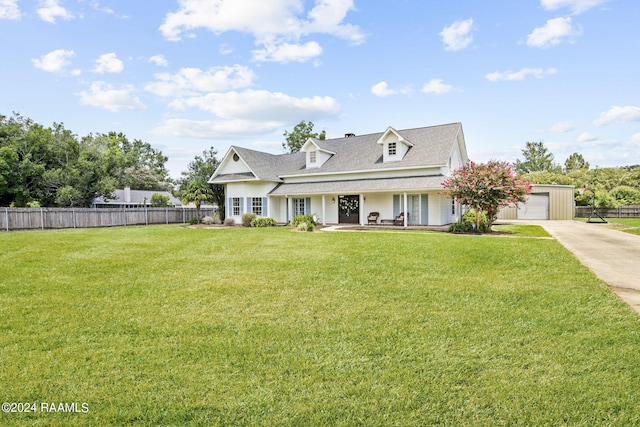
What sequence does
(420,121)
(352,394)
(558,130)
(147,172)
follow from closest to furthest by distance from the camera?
(352,394) → (420,121) → (558,130) → (147,172)

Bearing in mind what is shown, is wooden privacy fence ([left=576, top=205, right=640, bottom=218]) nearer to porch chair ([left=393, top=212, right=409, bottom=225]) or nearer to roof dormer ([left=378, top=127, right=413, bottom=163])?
roof dormer ([left=378, top=127, right=413, bottom=163])

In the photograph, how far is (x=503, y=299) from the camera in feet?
21.0

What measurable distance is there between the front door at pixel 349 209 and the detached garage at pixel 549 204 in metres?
13.6

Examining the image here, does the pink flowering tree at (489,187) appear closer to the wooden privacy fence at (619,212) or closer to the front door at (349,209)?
the front door at (349,209)

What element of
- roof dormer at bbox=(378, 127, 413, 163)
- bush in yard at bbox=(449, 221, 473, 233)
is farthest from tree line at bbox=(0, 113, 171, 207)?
bush in yard at bbox=(449, 221, 473, 233)

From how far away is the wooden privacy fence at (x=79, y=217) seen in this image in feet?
76.5

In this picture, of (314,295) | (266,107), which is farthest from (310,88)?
(314,295)

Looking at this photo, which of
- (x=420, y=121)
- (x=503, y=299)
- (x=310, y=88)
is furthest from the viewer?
(x=420, y=121)

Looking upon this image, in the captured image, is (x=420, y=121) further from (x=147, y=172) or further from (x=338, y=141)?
(x=147, y=172)

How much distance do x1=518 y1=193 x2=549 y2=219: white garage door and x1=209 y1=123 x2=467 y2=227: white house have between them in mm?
7773

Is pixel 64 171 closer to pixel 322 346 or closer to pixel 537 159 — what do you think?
pixel 322 346

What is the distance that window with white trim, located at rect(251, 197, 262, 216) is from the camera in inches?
1042

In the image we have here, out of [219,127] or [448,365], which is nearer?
[448,365]

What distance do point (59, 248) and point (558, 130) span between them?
5371cm
